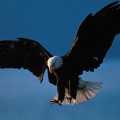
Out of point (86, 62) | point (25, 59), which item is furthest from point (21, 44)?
point (86, 62)

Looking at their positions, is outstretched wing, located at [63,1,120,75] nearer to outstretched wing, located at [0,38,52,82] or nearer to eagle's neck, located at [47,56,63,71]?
eagle's neck, located at [47,56,63,71]

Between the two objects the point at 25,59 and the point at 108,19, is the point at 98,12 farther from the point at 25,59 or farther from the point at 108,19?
the point at 25,59

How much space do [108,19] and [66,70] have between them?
109cm

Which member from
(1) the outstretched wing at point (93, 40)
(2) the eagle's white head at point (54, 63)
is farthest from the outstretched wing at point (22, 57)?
(1) the outstretched wing at point (93, 40)

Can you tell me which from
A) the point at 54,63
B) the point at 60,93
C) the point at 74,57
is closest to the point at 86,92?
the point at 60,93

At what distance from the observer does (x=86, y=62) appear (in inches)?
557

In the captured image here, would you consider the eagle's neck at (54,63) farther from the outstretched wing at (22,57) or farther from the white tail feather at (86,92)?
the white tail feather at (86,92)

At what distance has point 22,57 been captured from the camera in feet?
48.5

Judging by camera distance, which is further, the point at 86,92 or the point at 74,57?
the point at 86,92

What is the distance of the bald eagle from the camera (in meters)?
13.7

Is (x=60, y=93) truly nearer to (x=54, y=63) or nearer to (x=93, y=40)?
(x=54, y=63)

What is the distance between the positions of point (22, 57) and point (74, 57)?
119 cm

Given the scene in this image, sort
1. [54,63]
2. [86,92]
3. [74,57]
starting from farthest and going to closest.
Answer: [86,92]
[74,57]
[54,63]

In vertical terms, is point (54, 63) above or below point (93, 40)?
below
